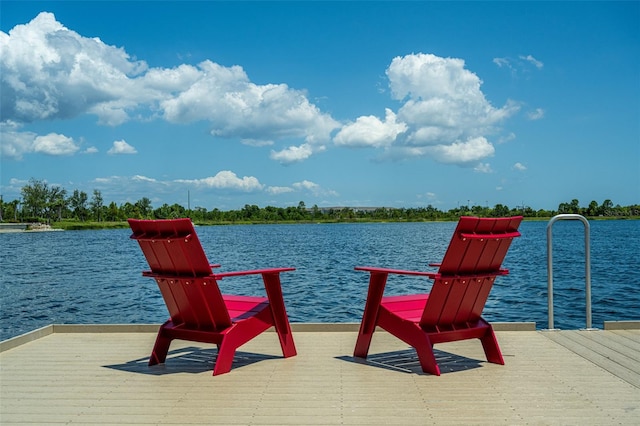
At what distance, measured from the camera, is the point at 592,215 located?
12150cm

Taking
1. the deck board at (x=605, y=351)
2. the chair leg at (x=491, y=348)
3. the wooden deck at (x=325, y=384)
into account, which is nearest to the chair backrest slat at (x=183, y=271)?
the wooden deck at (x=325, y=384)

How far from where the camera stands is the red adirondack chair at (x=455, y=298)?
4344mm

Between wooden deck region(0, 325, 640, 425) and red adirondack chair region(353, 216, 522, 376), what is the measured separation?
0.22 metres

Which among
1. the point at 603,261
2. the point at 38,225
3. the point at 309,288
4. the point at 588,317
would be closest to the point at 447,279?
the point at 588,317

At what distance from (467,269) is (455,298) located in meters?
0.24

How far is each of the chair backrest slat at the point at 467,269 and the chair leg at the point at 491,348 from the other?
0.22 meters

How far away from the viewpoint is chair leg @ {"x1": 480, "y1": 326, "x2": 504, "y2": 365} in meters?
4.80

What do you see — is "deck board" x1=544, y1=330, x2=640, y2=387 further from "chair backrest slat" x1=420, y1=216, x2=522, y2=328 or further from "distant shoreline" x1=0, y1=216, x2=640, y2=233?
"distant shoreline" x1=0, y1=216, x2=640, y2=233

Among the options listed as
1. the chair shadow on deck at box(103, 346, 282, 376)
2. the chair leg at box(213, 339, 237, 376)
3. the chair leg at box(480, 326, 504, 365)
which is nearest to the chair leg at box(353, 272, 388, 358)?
the chair shadow on deck at box(103, 346, 282, 376)

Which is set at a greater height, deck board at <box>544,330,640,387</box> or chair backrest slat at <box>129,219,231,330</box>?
chair backrest slat at <box>129,219,231,330</box>

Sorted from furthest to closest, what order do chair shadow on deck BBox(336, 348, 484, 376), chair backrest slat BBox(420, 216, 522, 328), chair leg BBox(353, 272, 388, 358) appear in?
chair leg BBox(353, 272, 388, 358) < chair shadow on deck BBox(336, 348, 484, 376) < chair backrest slat BBox(420, 216, 522, 328)

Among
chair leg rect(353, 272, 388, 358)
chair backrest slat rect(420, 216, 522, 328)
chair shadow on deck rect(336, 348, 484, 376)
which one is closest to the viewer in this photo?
chair backrest slat rect(420, 216, 522, 328)

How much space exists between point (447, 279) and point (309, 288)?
14.8 m

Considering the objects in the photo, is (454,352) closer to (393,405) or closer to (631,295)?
(393,405)
